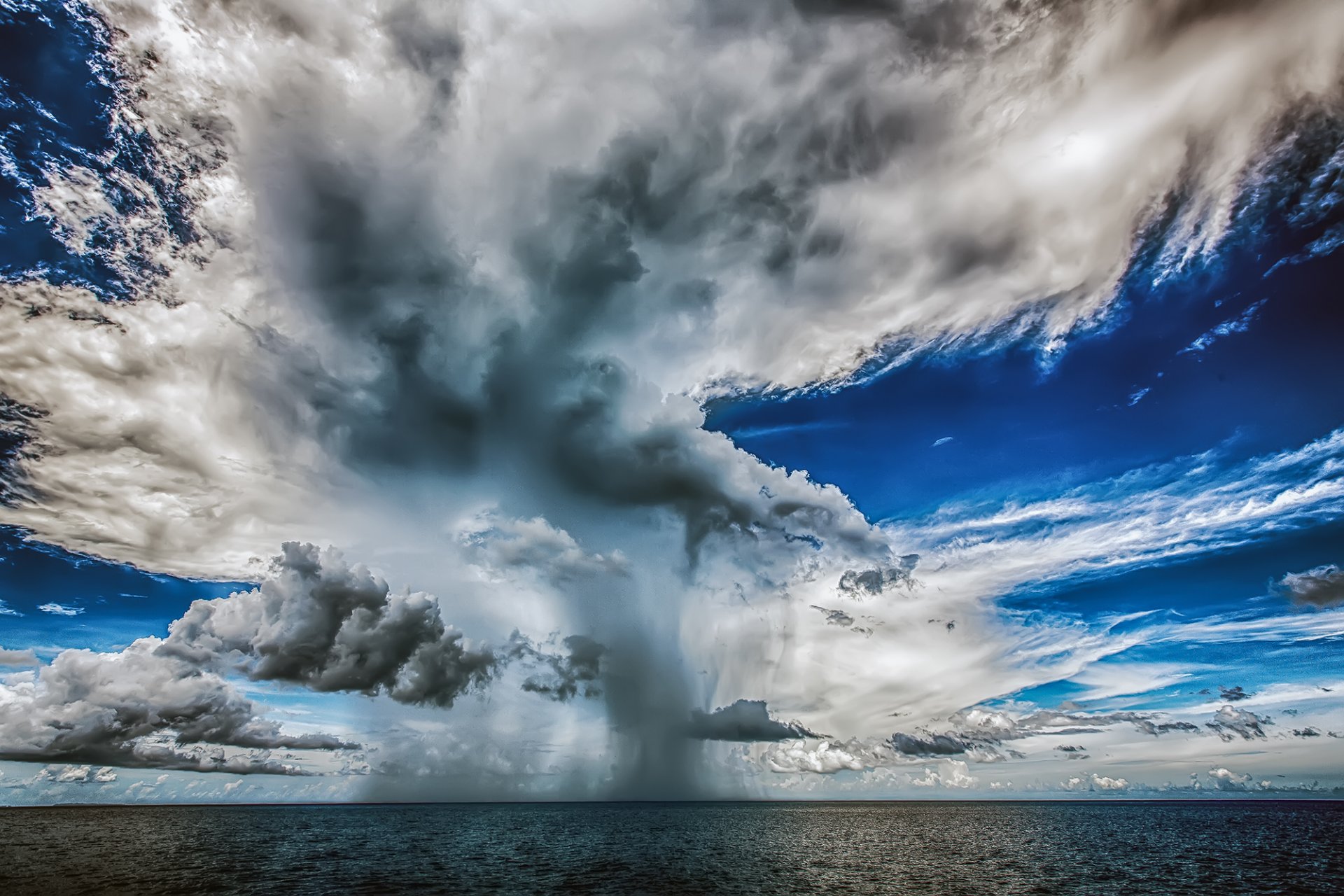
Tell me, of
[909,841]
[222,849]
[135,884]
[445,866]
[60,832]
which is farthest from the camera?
[60,832]

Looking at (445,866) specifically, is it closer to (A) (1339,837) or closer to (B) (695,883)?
(B) (695,883)

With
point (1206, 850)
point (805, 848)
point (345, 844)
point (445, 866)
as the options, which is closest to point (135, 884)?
point (445, 866)

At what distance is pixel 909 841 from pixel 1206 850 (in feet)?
221

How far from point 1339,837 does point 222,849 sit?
313548 mm

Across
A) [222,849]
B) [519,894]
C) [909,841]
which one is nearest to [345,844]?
[222,849]

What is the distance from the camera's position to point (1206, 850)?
148 meters

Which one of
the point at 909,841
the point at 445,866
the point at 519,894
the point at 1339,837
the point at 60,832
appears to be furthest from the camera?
the point at 1339,837

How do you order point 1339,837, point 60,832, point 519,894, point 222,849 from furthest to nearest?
point 1339,837, point 60,832, point 222,849, point 519,894

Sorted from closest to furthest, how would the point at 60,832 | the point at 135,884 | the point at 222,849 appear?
the point at 135,884
the point at 222,849
the point at 60,832

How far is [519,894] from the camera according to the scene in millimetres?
76000

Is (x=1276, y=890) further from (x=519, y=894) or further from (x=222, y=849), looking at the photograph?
(x=222, y=849)

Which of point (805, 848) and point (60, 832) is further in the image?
point (60, 832)

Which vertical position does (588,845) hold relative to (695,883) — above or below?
below

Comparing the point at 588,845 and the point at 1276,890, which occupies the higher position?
the point at 1276,890
